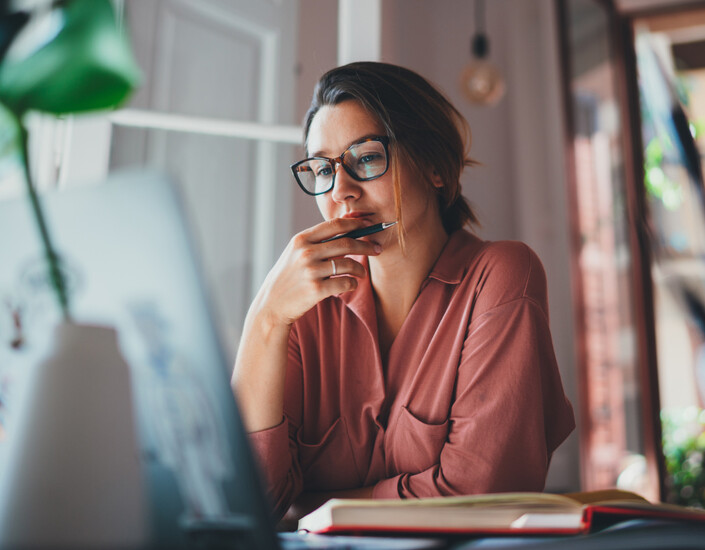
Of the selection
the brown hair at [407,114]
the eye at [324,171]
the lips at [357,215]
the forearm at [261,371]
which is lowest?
the forearm at [261,371]

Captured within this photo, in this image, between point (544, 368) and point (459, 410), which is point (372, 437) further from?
point (544, 368)

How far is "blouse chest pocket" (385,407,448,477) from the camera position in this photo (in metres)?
0.87

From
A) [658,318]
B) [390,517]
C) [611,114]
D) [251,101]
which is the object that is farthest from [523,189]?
[390,517]

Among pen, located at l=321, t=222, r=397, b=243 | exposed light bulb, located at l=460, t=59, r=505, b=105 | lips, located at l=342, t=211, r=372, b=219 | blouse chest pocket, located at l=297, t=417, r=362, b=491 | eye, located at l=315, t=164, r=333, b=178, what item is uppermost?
exposed light bulb, located at l=460, t=59, r=505, b=105

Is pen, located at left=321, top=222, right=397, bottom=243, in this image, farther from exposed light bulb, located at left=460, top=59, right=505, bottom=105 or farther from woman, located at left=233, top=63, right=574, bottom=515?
exposed light bulb, located at left=460, top=59, right=505, bottom=105

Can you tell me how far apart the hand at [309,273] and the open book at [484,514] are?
1.44 ft

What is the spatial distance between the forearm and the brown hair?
10.7 inches

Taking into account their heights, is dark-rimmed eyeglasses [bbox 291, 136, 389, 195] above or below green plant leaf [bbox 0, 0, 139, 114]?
above

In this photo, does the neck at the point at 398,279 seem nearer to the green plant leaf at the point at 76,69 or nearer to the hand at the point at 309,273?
the hand at the point at 309,273

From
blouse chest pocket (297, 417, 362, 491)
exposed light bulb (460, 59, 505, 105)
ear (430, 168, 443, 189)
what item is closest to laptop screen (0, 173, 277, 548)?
blouse chest pocket (297, 417, 362, 491)

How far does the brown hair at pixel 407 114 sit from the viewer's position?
103cm

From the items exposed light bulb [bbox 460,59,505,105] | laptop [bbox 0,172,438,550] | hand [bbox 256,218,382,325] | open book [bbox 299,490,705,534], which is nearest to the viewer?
laptop [bbox 0,172,438,550]

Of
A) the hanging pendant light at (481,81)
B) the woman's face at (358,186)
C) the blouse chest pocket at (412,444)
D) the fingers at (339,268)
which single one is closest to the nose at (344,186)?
the woman's face at (358,186)

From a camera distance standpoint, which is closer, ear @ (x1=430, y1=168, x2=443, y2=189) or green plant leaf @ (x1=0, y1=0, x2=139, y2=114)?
green plant leaf @ (x1=0, y1=0, x2=139, y2=114)
